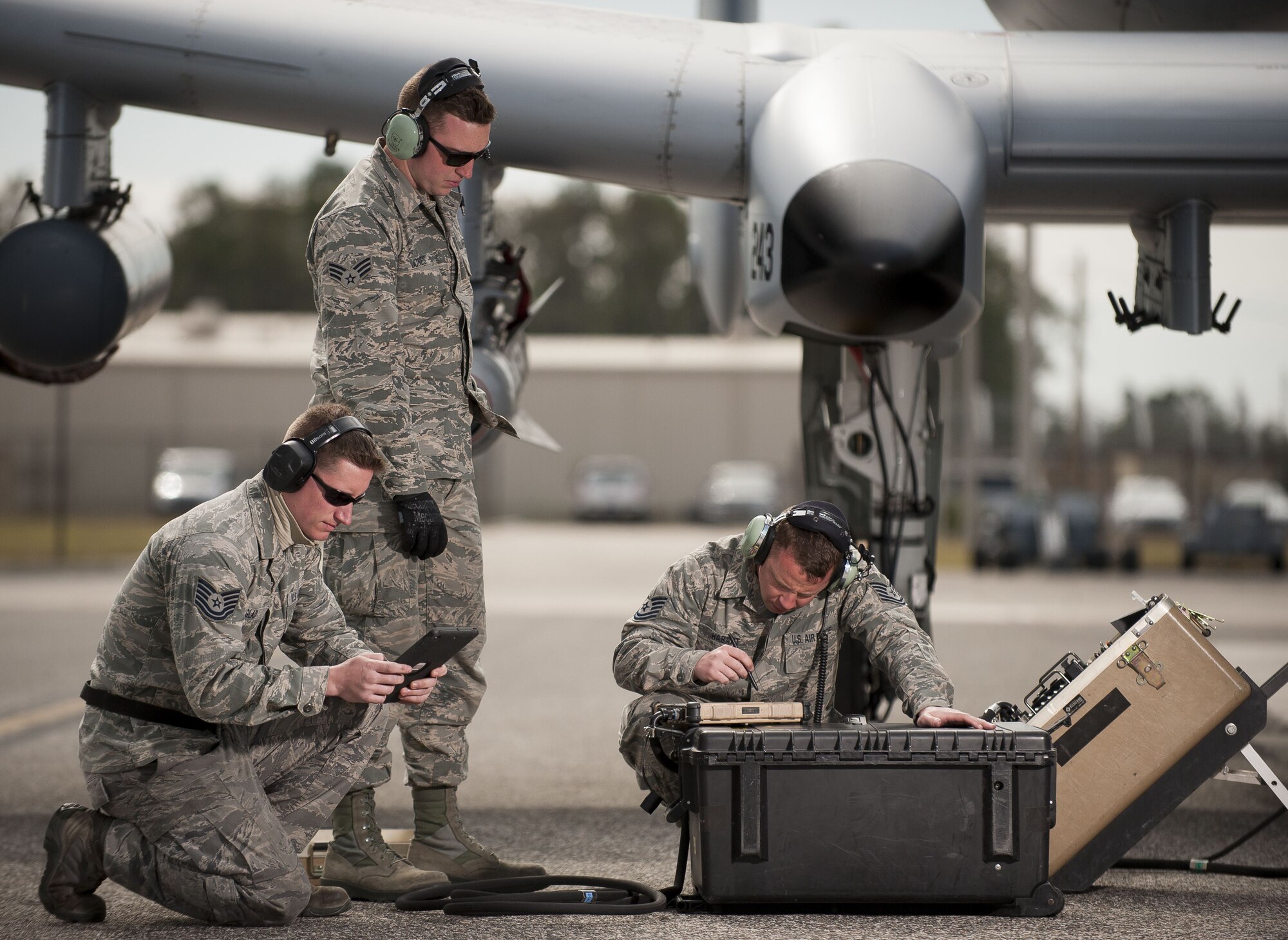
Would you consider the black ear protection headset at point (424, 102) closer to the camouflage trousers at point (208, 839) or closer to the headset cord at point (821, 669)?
the camouflage trousers at point (208, 839)

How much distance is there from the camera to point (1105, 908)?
14.9 ft

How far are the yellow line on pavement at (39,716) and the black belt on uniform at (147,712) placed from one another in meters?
4.56

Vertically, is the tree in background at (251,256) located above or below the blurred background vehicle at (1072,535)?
above

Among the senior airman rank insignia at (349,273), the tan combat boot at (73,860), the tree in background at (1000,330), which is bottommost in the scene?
the tan combat boot at (73,860)

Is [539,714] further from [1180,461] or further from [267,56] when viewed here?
[1180,461]

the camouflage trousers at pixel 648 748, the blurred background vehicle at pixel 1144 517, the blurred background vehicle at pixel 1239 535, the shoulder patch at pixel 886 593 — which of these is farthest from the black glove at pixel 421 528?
the blurred background vehicle at pixel 1239 535

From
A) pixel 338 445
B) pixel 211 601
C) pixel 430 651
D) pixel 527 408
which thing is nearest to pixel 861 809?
pixel 430 651

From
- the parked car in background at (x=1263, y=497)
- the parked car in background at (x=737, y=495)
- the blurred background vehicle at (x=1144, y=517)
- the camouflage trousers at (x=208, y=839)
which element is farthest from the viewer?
the parked car in background at (x=737, y=495)

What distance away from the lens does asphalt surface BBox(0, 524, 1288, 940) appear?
14.0 ft

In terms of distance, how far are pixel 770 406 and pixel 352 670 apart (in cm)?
4043

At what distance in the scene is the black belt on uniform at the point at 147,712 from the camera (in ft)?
13.7

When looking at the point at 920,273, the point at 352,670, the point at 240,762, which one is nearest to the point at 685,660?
the point at 352,670

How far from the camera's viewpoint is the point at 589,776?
7.23 meters

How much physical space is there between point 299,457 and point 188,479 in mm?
34218
